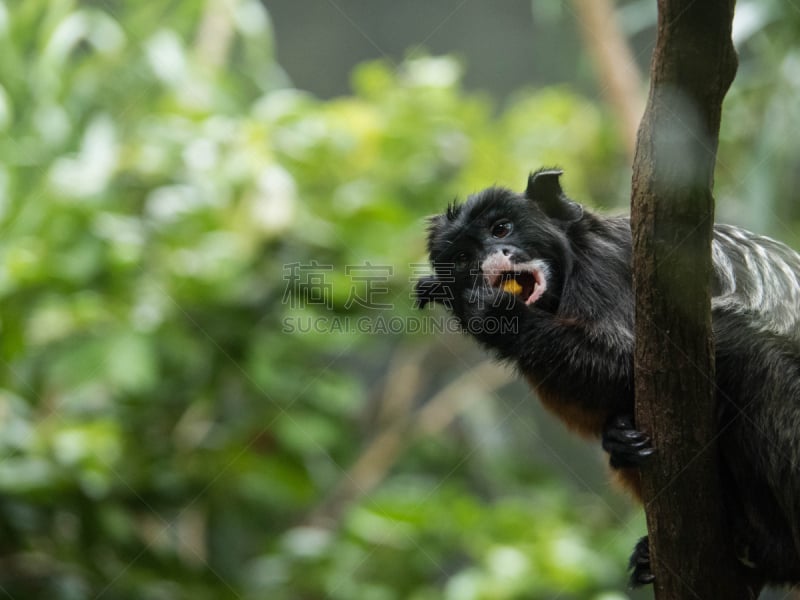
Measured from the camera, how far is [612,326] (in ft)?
9.22

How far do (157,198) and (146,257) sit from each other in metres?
0.37

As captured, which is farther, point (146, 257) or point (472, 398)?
point (472, 398)

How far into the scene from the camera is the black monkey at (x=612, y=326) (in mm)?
2539

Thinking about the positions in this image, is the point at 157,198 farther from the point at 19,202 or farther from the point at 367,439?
the point at 367,439

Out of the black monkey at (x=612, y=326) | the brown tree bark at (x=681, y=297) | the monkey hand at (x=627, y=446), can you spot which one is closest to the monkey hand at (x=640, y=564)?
the black monkey at (x=612, y=326)

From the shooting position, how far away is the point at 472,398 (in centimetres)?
692

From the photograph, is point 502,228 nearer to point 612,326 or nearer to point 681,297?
point 612,326

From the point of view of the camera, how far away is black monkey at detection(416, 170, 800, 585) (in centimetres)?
254

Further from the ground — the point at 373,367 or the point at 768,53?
the point at 768,53

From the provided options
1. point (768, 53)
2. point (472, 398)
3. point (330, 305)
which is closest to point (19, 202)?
point (330, 305)

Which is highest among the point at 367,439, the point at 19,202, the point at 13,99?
the point at 13,99

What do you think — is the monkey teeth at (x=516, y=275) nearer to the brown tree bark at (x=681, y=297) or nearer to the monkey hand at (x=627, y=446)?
the monkey hand at (x=627, y=446)

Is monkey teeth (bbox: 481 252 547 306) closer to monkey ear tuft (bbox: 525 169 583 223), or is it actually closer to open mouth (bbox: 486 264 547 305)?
open mouth (bbox: 486 264 547 305)

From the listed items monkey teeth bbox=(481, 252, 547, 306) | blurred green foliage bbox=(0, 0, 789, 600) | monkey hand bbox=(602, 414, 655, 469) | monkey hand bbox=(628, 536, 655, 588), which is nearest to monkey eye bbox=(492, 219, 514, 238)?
monkey teeth bbox=(481, 252, 547, 306)
